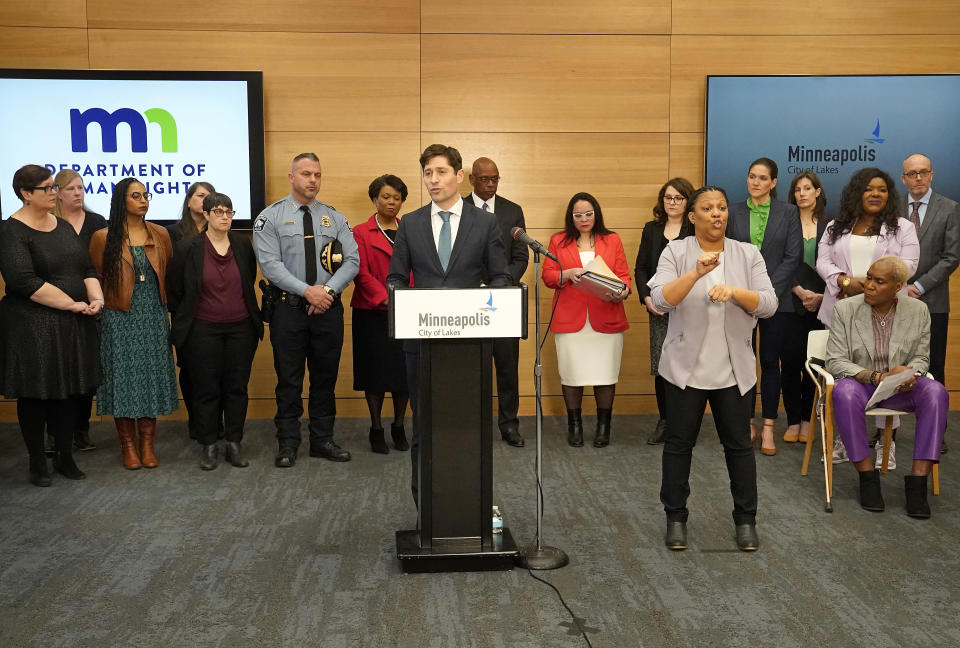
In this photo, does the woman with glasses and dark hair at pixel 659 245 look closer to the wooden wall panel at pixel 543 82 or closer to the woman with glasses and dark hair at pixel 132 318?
the wooden wall panel at pixel 543 82

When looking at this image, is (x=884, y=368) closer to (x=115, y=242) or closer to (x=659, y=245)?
(x=659, y=245)

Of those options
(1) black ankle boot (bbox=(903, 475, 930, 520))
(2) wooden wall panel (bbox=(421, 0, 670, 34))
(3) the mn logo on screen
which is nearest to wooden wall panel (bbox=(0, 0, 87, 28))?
(3) the mn logo on screen

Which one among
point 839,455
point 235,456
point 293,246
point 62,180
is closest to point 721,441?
point 839,455

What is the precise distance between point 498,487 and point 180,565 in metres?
1.75

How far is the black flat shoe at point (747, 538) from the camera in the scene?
382 cm

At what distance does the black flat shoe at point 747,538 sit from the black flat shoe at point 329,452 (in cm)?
243

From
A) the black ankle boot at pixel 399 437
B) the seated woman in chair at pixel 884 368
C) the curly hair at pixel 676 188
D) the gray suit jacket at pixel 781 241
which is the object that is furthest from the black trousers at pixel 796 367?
the black ankle boot at pixel 399 437

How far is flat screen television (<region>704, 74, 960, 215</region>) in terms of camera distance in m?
6.61

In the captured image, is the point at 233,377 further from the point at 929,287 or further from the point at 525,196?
the point at 929,287

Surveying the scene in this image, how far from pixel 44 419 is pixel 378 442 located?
6.24 feet

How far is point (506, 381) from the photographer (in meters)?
5.83

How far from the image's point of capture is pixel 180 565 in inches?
144

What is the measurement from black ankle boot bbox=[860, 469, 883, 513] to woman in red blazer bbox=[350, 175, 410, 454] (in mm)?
2612

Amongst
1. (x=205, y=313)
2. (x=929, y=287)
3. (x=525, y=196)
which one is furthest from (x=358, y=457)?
(x=929, y=287)
